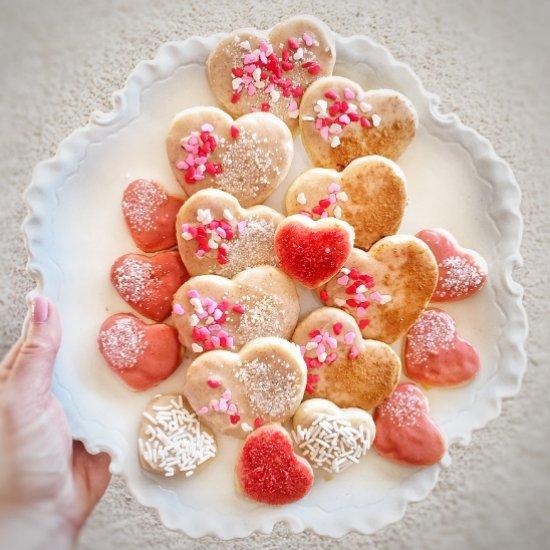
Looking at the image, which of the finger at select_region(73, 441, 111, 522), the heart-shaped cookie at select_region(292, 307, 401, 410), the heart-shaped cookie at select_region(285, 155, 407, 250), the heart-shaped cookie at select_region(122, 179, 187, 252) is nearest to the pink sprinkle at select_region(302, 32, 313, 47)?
the heart-shaped cookie at select_region(285, 155, 407, 250)

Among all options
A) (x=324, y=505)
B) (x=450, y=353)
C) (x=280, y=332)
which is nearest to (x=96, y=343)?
(x=280, y=332)

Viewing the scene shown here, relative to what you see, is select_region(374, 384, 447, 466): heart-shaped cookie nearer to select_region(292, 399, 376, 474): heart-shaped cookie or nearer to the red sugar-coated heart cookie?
select_region(292, 399, 376, 474): heart-shaped cookie

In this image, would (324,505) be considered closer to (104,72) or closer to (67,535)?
(67,535)

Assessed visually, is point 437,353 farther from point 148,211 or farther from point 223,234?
point 148,211

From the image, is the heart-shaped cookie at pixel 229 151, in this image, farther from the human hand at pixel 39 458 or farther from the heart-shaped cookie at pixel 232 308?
the human hand at pixel 39 458

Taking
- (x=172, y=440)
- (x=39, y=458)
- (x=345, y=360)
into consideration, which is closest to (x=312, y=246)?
(x=345, y=360)

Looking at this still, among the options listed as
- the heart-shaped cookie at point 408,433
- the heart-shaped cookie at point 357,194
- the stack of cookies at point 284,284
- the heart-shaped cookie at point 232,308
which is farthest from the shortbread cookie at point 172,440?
the heart-shaped cookie at point 357,194
